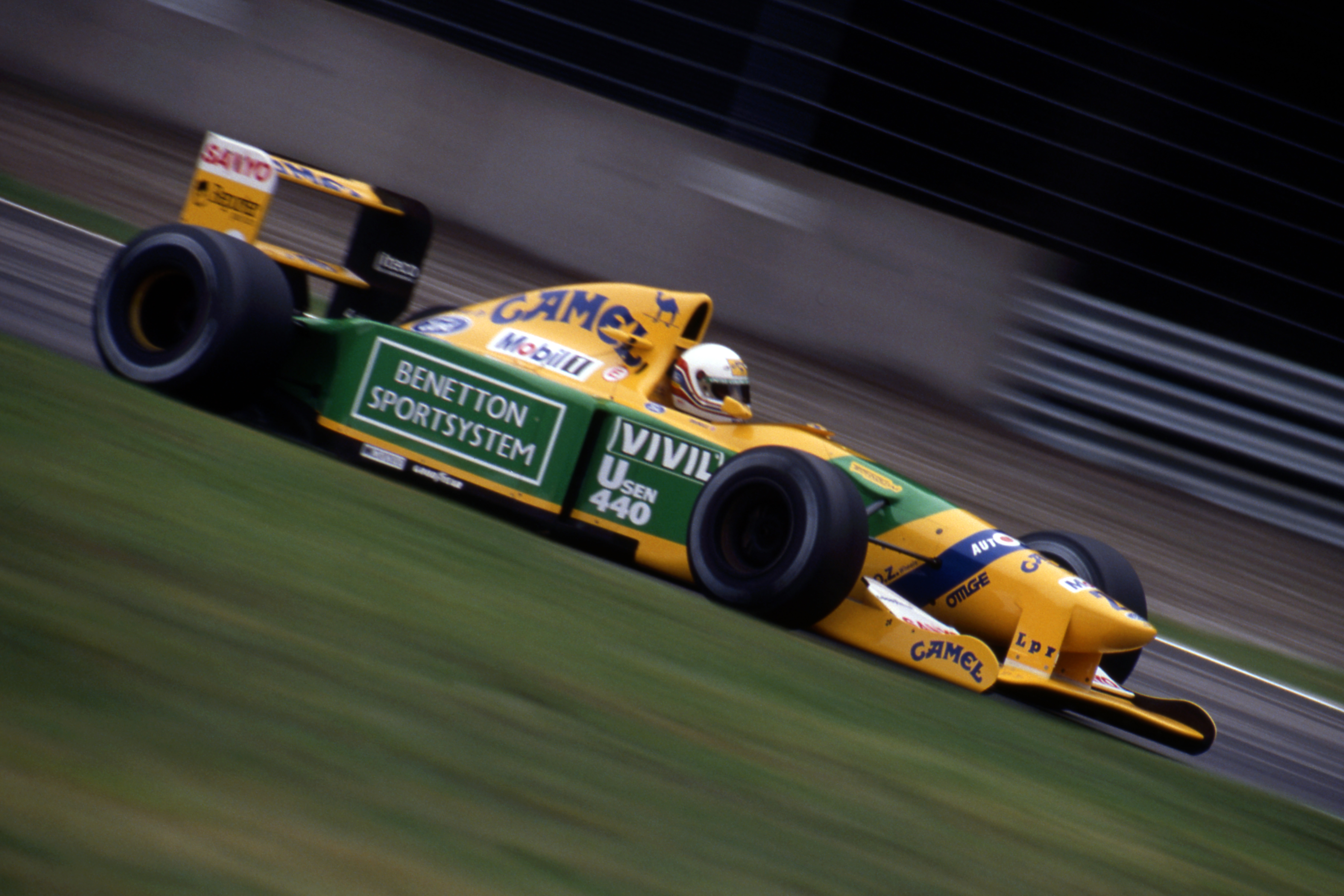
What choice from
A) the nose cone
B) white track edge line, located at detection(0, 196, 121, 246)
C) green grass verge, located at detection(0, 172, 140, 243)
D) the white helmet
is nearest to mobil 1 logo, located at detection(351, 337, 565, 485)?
the white helmet

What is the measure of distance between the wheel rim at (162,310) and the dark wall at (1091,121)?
834 centimetres

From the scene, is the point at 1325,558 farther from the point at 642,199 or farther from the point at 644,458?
the point at 644,458

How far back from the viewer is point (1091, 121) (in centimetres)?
1320

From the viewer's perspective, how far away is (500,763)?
116 inches

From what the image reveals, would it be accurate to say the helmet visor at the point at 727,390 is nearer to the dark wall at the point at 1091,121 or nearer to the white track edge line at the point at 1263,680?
→ the white track edge line at the point at 1263,680

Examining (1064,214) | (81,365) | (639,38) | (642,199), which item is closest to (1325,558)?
(1064,214)

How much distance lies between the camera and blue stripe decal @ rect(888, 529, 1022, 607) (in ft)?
17.9

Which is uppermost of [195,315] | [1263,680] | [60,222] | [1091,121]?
[1091,121]

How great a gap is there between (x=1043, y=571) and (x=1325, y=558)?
7.76 metres

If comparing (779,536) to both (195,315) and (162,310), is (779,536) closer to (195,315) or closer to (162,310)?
(195,315)

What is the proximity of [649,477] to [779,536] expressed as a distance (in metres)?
0.65

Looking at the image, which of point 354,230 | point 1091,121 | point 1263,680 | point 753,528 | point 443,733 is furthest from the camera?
point 1091,121

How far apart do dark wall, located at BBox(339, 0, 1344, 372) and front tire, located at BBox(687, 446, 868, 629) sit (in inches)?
340

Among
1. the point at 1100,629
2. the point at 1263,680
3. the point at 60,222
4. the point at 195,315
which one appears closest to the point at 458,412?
the point at 195,315
